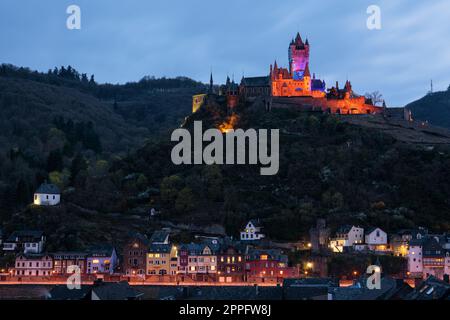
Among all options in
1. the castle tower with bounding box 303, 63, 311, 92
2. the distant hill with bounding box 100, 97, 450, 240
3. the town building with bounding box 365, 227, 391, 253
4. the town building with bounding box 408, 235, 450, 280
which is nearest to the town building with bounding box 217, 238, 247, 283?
the distant hill with bounding box 100, 97, 450, 240

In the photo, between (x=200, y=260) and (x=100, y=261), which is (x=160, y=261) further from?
(x=100, y=261)

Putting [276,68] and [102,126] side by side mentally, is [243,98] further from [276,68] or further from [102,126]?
[102,126]

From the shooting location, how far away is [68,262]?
285ft

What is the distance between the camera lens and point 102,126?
19500 centimetres

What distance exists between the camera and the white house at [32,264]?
86875 mm

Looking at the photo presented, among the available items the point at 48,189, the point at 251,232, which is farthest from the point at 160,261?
the point at 48,189

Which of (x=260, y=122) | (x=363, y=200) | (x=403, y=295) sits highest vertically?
(x=260, y=122)

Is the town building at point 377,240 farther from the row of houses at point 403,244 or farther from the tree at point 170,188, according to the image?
the tree at point 170,188

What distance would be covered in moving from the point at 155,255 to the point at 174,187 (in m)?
23.6

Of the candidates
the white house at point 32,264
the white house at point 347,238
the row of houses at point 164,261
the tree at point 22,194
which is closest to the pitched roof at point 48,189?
the tree at point 22,194

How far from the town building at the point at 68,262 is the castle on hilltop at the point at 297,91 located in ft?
171

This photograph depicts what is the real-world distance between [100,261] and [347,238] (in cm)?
2656

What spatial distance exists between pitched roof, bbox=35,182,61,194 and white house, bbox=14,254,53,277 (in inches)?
739
